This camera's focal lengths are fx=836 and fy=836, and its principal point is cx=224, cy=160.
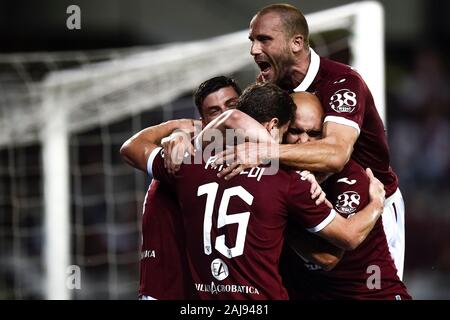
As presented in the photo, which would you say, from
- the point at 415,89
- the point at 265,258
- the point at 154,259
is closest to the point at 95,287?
the point at 415,89

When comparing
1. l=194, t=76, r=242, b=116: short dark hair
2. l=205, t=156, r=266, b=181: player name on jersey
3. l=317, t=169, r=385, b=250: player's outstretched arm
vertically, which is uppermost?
l=194, t=76, r=242, b=116: short dark hair

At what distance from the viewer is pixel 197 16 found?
12.0 meters

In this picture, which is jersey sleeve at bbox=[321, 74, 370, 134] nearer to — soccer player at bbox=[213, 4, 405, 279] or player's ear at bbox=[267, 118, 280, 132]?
soccer player at bbox=[213, 4, 405, 279]

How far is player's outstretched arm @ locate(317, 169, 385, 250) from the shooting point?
3.53 metres

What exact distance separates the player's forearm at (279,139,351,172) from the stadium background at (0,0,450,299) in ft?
17.5

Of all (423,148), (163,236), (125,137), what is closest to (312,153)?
(163,236)

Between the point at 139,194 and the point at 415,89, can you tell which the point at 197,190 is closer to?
the point at 139,194

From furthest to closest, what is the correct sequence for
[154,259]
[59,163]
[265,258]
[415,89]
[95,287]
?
[415,89], [95,287], [59,163], [154,259], [265,258]

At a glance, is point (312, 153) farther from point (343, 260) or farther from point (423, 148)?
point (423, 148)

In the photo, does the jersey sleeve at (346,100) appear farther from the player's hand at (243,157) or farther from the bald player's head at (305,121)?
the player's hand at (243,157)

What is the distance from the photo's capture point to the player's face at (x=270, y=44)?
411 centimetres

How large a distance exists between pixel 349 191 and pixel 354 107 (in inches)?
15.4

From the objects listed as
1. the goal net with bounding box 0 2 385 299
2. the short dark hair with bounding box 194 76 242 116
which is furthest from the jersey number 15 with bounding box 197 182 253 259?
the goal net with bounding box 0 2 385 299

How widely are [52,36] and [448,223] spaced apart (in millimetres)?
6214
